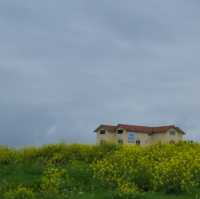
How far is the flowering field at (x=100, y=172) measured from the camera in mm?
13531

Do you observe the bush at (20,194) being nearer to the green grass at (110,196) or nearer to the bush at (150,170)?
the green grass at (110,196)

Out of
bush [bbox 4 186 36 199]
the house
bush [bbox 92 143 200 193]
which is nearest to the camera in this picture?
bush [bbox 4 186 36 199]

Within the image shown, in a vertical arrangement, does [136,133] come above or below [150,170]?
above

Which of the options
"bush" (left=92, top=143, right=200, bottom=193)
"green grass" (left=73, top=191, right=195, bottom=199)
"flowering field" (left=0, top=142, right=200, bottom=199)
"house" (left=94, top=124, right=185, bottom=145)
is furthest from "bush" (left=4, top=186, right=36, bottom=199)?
"house" (left=94, top=124, right=185, bottom=145)

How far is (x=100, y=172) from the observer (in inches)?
617

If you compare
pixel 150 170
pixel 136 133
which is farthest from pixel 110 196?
pixel 136 133

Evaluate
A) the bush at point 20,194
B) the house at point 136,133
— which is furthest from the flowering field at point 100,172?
the house at point 136,133

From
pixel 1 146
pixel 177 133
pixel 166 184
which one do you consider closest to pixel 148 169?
pixel 166 184

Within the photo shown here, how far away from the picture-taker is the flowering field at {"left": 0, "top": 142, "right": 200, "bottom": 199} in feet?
44.4

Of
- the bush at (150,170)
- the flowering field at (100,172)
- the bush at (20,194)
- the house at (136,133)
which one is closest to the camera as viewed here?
the bush at (20,194)

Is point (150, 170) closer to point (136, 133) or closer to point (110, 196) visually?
point (110, 196)

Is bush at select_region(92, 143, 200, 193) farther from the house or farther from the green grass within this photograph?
the house

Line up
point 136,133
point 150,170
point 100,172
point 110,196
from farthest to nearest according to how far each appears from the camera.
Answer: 1. point 136,133
2. point 100,172
3. point 150,170
4. point 110,196

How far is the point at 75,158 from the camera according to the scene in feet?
61.1
